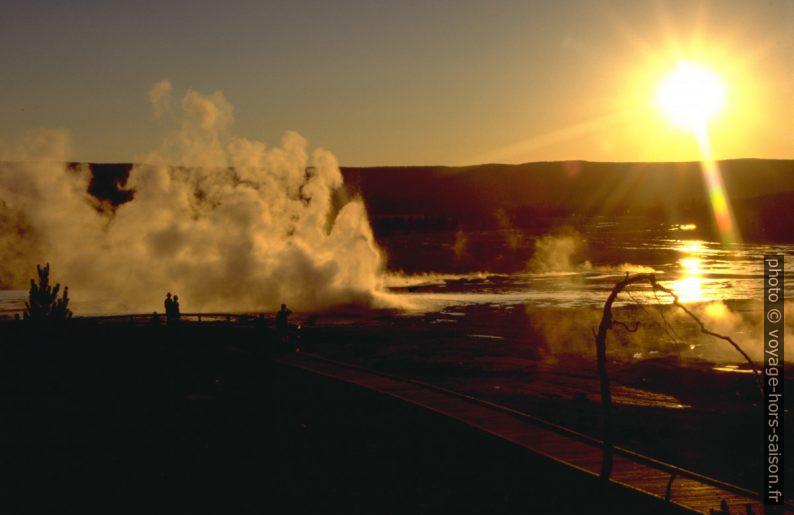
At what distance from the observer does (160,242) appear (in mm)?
56500

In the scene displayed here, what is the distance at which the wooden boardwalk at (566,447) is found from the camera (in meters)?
14.2

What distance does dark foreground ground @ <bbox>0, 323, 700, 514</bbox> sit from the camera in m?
17.0

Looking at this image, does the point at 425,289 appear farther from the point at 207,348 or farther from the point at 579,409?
the point at 579,409

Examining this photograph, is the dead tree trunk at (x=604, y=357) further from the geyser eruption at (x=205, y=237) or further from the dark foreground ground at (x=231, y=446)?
the geyser eruption at (x=205, y=237)

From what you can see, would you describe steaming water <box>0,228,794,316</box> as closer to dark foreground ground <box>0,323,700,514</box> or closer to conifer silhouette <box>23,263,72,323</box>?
conifer silhouette <box>23,263,72,323</box>

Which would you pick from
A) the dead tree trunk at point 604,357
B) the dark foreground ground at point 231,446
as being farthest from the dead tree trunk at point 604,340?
the dark foreground ground at point 231,446

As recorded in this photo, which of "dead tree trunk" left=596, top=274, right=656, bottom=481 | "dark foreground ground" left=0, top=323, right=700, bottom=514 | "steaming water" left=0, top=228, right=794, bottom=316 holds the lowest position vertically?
"dark foreground ground" left=0, top=323, right=700, bottom=514

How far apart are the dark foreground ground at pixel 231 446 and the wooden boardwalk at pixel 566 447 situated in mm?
353

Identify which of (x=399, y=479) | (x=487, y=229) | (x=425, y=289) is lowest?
(x=399, y=479)

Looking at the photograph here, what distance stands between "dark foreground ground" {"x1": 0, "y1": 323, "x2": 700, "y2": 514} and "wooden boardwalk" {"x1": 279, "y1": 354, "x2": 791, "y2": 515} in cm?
35

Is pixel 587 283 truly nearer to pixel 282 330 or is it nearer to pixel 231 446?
pixel 282 330

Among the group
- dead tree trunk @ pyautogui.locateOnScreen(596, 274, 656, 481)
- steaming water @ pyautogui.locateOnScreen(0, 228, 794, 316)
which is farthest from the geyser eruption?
dead tree trunk @ pyautogui.locateOnScreen(596, 274, 656, 481)

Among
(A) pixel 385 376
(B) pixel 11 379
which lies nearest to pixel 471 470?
(A) pixel 385 376

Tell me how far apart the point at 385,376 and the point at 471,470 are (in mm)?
6532
